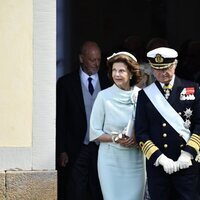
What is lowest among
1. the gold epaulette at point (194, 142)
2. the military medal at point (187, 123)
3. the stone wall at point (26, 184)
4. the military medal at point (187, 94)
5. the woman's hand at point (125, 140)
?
the stone wall at point (26, 184)

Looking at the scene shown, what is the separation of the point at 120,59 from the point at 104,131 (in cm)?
64

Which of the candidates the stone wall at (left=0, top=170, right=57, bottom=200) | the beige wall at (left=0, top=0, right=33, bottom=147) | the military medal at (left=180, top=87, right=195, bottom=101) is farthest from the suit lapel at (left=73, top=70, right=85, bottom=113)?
the military medal at (left=180, top=87, right=195, bottom=101)

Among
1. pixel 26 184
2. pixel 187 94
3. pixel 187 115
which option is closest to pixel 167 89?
pixel 187 94

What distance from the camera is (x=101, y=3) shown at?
1046 cm

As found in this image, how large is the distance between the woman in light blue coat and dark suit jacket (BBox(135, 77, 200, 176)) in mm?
337

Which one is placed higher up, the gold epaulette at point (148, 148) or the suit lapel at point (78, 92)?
the suit lapel at point (78, 92)

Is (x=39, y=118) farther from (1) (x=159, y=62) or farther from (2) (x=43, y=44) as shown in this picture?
(1) (x=159, y=62)

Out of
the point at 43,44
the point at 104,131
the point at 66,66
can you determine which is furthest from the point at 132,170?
the point at 66,66

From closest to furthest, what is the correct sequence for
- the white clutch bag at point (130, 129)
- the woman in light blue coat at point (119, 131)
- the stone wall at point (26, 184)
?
the white clutch bag at point (130, 129) → the woman in light blue coat at point (119, 131) → the stone wall at point (26, 184)

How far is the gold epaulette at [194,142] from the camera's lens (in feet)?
21.9

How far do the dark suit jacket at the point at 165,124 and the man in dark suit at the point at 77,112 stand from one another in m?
1.25

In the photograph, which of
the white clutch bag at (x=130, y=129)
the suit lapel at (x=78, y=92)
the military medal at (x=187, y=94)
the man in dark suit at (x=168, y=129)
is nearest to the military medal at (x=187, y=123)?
the man in dark suit at (x=168, y=129)

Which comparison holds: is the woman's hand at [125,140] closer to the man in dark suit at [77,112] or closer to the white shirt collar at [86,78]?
the man in dark suit at [77,112]

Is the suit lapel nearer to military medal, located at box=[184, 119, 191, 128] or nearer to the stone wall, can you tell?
the stone wall
